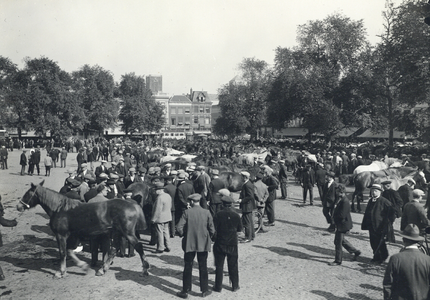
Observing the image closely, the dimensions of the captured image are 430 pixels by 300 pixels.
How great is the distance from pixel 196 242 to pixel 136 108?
6348 cm

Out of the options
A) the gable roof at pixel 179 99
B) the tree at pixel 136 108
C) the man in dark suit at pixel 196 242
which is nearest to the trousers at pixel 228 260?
the man in dark suit at pixel 196 242

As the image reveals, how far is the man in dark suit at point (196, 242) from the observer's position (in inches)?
255

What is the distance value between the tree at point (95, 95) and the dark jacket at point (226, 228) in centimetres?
5421

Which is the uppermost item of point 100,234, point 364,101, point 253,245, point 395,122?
point 364,101

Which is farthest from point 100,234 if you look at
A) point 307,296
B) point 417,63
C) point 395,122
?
point 395,122

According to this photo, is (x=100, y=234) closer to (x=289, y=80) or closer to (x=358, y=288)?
(x=358, y=288)

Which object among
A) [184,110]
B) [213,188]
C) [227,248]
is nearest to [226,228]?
[227,248]

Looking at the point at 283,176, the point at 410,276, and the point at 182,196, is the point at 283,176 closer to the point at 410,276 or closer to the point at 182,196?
the point at 182,196

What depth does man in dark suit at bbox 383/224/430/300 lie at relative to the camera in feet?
14.0

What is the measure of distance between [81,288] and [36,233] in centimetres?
473

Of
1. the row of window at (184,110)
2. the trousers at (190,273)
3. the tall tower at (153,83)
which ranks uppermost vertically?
the tall tower at (153,83)

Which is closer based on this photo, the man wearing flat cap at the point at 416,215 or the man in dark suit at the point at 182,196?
the man wearing flat cap at the point at 416,215

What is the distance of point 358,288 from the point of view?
6.77 metres

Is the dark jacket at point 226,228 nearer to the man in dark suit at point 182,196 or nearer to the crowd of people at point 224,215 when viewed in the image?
the crowd of people at point 224,215
